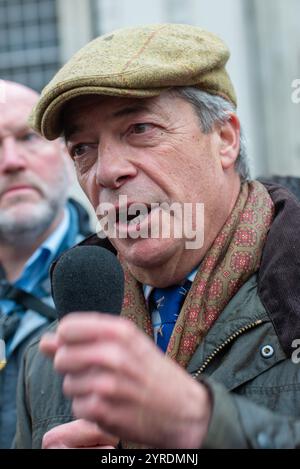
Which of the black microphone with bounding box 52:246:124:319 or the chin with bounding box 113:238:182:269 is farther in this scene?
the chin with bounding box 113:238:182:269

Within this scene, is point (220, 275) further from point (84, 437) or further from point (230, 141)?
point (84, 437)

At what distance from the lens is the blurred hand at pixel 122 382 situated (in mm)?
1443

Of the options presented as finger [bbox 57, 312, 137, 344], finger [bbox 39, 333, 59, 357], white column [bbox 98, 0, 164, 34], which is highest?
finger [bbox 57, 312, 137, 344]

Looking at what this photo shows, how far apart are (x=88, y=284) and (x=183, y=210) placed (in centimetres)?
73

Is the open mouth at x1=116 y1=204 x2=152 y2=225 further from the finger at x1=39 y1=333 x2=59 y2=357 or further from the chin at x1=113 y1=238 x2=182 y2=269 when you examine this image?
the finger at x1=39 y1=333 x2=59 y2=357

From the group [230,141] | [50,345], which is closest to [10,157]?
[230,141]

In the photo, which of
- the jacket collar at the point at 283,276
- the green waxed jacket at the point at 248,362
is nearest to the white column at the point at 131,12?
the jacket collar at the point at 283,276

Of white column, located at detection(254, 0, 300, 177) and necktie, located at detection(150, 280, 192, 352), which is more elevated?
necktie, located at detection(150, 280, 192, 352)

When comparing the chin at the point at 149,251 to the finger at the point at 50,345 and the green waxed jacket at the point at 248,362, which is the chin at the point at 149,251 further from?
the finger at the point at 50,345

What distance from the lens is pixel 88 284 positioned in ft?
6.02

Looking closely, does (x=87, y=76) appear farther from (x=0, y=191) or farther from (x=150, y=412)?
(x=0, y=191)

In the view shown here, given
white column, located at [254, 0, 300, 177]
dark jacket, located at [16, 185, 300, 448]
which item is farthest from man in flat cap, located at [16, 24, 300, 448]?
white column, located at [254, 0, 300, 177]

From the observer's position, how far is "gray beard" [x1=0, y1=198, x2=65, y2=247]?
4.18m
